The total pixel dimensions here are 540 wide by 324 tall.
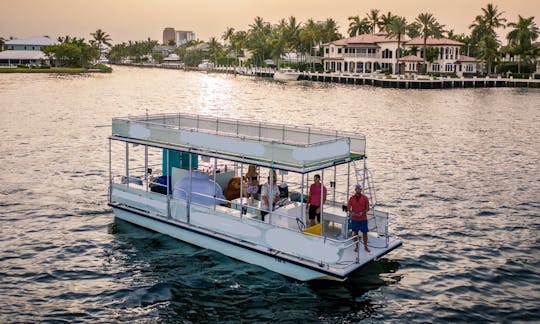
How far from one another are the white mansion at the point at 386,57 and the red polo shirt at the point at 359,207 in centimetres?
10937

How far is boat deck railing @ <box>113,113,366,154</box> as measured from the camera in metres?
17.4

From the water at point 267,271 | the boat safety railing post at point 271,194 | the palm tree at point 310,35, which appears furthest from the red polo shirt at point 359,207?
the palm tree at point 310,35

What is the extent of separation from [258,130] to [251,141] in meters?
4.11

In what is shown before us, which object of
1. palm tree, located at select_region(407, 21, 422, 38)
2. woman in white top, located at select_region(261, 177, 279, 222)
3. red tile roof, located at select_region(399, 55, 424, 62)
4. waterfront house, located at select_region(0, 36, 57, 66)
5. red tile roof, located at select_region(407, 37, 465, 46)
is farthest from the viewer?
waterfront house, located at select_region(0, 36, 57, 66)

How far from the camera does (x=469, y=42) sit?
5344 inches

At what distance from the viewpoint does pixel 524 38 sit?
119500 millimetres

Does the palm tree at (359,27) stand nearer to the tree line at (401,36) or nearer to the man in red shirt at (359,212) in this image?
the tree line at (401,36)

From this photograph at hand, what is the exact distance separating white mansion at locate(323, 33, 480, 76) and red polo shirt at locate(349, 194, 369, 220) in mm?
109366

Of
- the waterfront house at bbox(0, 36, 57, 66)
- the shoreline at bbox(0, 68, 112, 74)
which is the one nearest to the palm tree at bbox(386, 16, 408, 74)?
the shoreline at bbox(0, 68, 112, 74)

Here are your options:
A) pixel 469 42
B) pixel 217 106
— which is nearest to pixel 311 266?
pixel 217 106

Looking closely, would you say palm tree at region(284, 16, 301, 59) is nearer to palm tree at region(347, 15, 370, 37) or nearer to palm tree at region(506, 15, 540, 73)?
palm tree at region(347, 15, 370, 37)

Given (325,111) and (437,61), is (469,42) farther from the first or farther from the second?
(325,111)

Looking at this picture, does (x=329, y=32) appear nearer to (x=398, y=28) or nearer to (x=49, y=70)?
(x=398, y=28)

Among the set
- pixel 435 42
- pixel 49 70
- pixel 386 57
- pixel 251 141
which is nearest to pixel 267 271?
pixel 251 141
